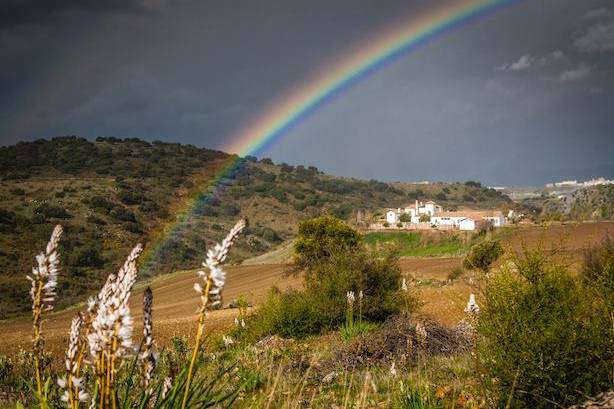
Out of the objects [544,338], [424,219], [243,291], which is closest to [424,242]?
[424,219]

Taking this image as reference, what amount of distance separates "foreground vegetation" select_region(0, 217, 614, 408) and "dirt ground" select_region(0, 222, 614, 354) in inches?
273

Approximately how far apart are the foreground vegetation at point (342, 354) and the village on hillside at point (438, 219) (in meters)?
58.8

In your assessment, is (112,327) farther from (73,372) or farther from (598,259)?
(598,259)

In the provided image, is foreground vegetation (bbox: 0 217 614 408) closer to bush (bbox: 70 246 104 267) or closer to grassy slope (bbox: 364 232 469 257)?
grassy slope (bbox: 364 232 469 257)

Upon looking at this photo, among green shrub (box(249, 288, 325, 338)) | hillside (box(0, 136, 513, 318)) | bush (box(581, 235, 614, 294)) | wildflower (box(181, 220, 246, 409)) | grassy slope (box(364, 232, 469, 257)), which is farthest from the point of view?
hillside (box(0, 136, 513, 318))

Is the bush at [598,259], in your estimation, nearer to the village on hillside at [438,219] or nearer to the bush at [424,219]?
the village on hillside at [438,219]

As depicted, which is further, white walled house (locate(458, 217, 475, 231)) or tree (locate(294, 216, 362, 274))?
white walled house (locate(458, 217, 475, 231))

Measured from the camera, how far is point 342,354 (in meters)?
10.6

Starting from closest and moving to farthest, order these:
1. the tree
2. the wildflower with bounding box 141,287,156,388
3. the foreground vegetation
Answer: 1. the foreground vegetation
2. the wildflower with bounding box 141,287,156,388
3. the tree

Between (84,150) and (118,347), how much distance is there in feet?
391

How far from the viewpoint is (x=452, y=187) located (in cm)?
16750

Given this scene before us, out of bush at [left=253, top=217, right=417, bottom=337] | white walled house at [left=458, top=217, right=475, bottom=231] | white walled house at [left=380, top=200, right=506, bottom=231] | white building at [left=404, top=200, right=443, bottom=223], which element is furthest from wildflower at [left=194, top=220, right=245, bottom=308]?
white building at [left=404, top=200, right=443, bottom=223]

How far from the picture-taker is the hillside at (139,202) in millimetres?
60562

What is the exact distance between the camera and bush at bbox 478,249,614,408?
239 inches
